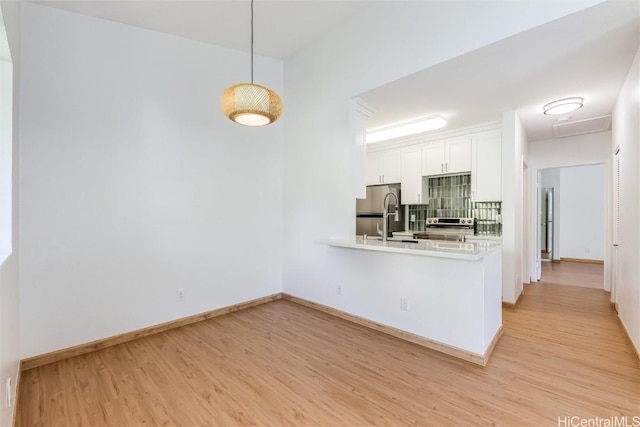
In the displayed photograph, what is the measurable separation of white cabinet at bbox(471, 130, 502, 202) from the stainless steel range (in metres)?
0.52

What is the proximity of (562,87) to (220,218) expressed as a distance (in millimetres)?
3965

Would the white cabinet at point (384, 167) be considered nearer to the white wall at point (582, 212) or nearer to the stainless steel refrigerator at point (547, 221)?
the stainless steel refrigerator at point (547, 221)

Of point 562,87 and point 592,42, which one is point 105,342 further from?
point 562,87

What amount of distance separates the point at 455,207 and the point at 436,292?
2.77 meters

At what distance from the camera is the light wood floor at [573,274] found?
5102 millimetres

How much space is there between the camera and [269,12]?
2975mm

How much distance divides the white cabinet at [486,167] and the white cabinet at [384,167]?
1262 millimetres

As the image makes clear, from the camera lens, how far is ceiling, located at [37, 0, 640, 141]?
2.09 metres

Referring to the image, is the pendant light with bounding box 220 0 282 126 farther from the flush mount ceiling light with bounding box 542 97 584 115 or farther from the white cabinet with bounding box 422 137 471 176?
the white cabinet with bounding box 422 137 471 176

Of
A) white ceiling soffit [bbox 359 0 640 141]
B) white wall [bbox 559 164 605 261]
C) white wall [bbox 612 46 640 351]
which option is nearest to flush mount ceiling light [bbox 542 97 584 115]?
white ceiling soffit [bbox 359 0 640 141]

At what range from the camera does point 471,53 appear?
2.32 metres

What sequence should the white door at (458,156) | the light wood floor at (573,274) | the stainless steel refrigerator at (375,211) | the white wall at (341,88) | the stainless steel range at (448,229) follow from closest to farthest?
the white wall at (341,88)
the white door at (458,156)
the stainless steel range at (448,229)
the stainless steel refrigerator at (375,211)
the light wood floor at (573,274)

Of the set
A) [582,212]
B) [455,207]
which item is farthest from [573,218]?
[455,207]

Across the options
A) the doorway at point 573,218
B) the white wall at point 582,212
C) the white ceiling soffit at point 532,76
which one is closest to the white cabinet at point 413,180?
the white ceiling soffit at point 532,76
